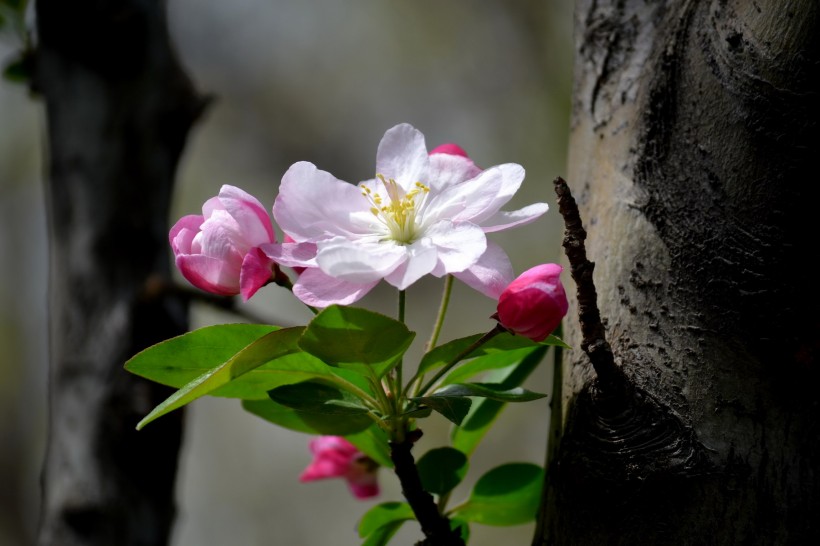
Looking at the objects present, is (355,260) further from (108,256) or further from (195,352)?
(108,256)

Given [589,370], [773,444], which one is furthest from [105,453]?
[773,444]

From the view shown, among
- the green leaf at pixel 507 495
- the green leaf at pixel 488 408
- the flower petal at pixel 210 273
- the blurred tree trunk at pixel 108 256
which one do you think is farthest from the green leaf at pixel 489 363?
the blurred tree trunk at pixel 108 256

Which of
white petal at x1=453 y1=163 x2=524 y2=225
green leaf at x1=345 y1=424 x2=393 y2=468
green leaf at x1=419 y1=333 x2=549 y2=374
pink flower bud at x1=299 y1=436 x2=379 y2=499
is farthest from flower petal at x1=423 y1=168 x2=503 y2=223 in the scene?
pink flower bud at x1=299 y1=436 x2=379 y2=499

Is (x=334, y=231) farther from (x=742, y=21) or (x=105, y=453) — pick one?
(x=105, y=453)

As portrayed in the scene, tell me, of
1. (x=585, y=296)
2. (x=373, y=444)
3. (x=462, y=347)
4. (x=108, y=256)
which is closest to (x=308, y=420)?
(x=373, y=444)

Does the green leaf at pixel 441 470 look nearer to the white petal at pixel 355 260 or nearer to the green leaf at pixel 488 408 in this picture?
the green leaf at pixel 488 408

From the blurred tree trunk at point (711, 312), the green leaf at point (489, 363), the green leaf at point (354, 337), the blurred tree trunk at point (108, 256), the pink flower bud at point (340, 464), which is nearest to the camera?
the green leaf at point (354, 337)

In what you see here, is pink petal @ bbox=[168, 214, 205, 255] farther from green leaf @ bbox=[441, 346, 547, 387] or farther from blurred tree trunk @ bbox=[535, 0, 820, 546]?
blurred tree trunk @ bbox=[535, 0, 820, 546]
